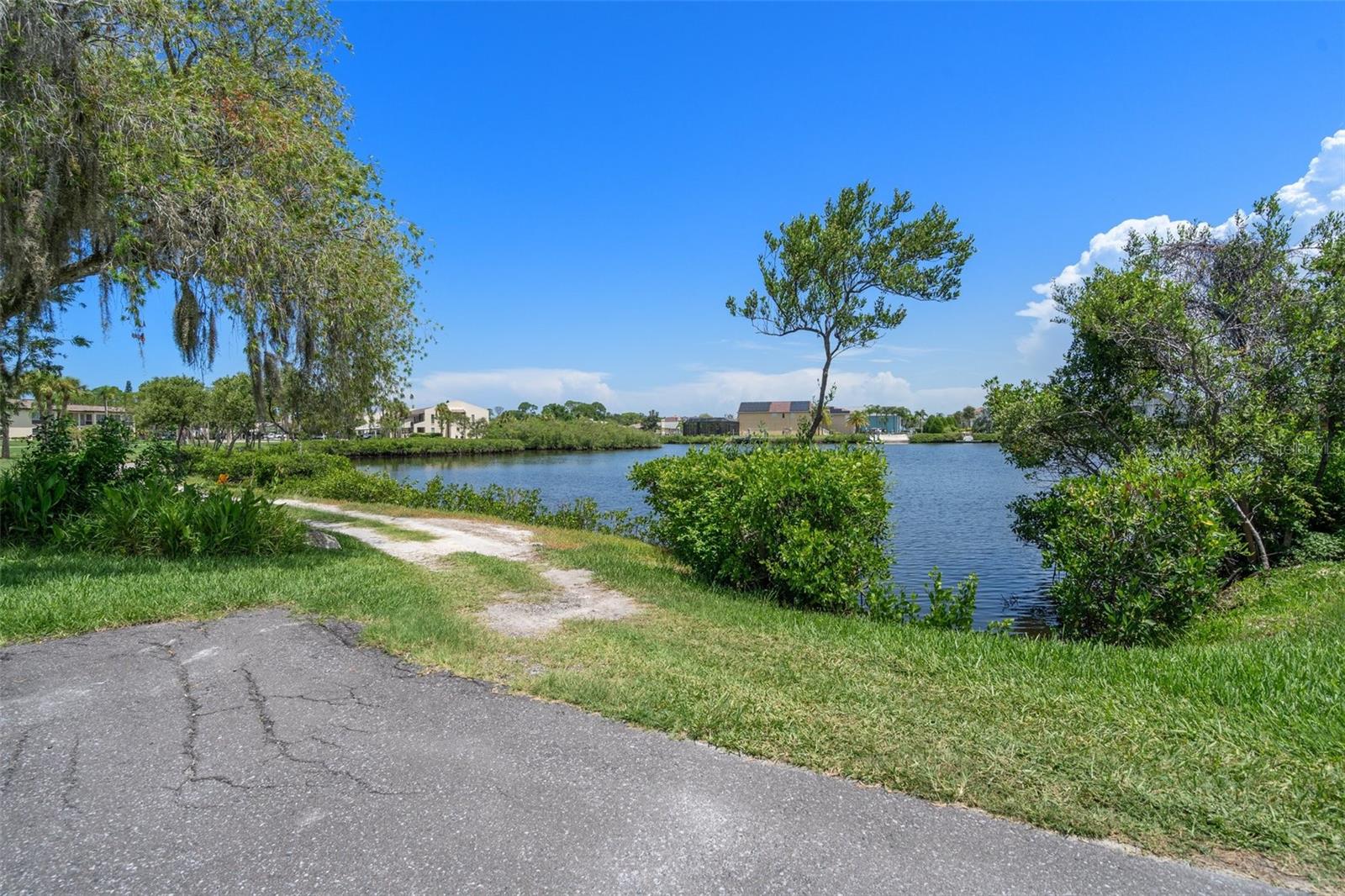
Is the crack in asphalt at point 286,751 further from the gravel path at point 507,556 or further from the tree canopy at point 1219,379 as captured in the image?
the tree canopy at point 1219,379

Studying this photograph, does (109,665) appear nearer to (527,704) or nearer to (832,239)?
(527,704)

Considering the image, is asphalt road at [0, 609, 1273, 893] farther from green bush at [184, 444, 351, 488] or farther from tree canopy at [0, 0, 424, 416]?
green bush at [184, 444, 351, 488]

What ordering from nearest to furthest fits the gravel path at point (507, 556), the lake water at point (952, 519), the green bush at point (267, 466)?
the gravel path at point (507, 556) → the lake water at point (952, 519) → the green bush at point (267, 466)

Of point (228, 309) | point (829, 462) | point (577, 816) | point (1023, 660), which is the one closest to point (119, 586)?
point (228, 309)

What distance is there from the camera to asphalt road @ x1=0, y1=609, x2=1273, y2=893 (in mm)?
2395

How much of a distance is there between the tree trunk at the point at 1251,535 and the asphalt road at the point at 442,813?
6.23 m

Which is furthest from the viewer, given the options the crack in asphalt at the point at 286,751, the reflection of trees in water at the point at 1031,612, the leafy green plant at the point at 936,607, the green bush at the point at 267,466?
the green bush at the point at 267,466

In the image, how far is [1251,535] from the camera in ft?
26.6

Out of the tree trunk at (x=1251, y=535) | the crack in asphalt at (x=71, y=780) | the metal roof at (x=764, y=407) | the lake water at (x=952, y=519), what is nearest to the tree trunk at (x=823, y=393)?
the lake water at (x=952, y=519)

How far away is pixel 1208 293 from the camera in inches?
334

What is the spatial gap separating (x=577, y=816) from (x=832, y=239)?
11.7 meters

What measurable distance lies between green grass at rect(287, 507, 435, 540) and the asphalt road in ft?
22.2

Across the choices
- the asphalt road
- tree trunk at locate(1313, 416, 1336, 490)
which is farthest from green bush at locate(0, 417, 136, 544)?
tree trunk at locate(1313, 416, 1336, 490)

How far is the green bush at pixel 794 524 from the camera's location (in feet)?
21.0
